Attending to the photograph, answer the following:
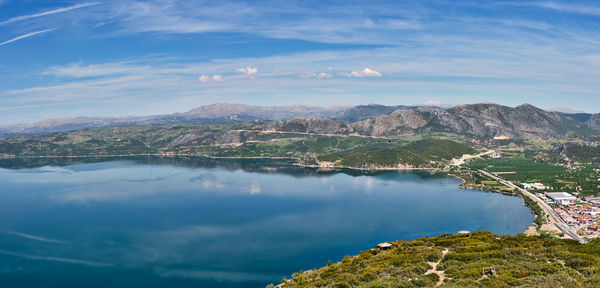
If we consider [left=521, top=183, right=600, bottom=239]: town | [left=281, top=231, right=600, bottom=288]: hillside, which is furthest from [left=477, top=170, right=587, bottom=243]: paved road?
[left=281, top=231, right=600, bottom=288]: hillside

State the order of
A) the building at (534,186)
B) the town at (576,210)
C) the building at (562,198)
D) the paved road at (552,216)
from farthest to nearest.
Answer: the building at (534,186) < the building at (562,198) < the town at (576,210) < the paved road at (552,216)

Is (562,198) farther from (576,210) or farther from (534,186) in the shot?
(534,186)

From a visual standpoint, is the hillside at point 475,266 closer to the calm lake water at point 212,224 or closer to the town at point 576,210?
the calm lake water at point 212,224

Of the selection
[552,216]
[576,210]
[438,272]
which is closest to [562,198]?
[576,210]

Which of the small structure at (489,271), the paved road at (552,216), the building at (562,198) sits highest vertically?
the small structure at (489,271)

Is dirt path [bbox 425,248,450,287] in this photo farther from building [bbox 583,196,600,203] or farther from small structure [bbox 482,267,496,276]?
building [bbox 583,196,600,203]

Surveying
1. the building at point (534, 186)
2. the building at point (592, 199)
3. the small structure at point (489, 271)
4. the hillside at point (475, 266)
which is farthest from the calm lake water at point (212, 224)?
the small structure at point (489, 271)

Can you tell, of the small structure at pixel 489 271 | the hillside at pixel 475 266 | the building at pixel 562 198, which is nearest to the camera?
the hillside at pixel 475 266
